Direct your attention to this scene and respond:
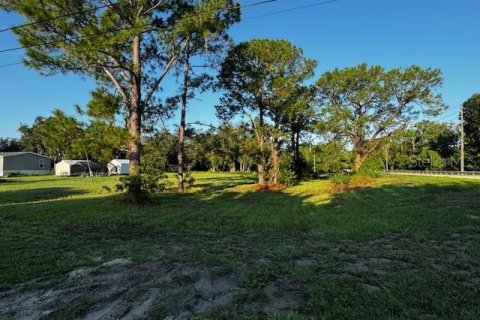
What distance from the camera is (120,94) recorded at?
1438 cm

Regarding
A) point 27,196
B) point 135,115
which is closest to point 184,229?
point 135,115

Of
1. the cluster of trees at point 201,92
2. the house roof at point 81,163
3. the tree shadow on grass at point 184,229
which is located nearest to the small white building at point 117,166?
the house roof at point 81,163

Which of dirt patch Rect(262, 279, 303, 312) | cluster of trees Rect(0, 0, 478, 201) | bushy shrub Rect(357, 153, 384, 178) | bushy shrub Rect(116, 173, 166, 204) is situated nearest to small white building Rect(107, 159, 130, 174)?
cluster of trees Rect(0, 0, 478, 201)

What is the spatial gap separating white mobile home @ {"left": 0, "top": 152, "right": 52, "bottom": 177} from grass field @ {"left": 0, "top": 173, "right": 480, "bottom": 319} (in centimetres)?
4335

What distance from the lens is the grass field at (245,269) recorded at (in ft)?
11.3

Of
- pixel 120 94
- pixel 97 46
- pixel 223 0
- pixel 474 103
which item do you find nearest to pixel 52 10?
pixel 97 46

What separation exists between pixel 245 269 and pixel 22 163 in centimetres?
5244

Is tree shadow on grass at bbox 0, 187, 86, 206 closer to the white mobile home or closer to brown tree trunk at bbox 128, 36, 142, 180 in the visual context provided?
brown tree trunk at bbox 128, 36, 142, 180

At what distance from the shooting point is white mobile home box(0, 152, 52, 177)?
46094 millimetres

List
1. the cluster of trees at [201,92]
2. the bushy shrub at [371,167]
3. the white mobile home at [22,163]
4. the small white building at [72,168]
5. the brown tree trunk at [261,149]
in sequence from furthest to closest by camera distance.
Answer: the small white building at [72,168] → the white mobile home at [22,163] → the bushy shrub at [371,167] → the brown tree trunk at [261,149] → the cluster of trees at [201,92]

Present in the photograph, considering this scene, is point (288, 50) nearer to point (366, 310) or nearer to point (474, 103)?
point (366, 310)

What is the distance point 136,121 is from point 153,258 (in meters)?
9.25

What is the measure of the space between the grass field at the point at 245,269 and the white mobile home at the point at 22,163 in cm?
4335

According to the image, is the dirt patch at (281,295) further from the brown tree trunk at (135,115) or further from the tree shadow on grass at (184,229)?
the brown tree trunk at (135,115)
